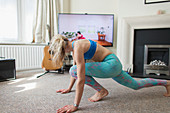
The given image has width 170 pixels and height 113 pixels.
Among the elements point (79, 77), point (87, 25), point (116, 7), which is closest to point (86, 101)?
point (79, 77)

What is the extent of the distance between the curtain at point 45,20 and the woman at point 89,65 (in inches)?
95.3

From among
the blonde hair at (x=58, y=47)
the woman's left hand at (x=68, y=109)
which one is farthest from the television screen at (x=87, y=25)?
the woman's left hand at (x=68, y=109)

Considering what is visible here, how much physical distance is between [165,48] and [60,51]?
2.68m

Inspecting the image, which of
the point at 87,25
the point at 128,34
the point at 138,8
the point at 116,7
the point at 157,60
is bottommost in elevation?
the point at 157,60

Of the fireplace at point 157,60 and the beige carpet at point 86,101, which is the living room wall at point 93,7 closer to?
the fireplace at point 157,60

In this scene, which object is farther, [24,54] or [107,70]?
[24,54]

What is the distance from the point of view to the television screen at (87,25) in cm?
360

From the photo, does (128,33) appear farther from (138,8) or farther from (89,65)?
(89,65)

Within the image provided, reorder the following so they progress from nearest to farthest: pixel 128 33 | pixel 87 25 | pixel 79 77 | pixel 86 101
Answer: pixel 79 77 → pixel 86 101 → pixel 128 33 → pixel 87 25

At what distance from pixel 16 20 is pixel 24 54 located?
0.89m

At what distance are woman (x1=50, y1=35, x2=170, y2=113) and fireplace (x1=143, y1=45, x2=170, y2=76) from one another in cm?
145

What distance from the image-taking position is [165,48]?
3.10 meters

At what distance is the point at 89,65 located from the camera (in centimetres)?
146

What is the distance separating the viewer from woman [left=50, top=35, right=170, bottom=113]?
4.09 feet
